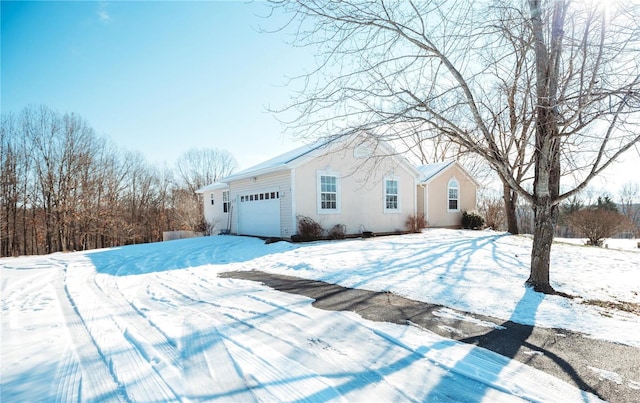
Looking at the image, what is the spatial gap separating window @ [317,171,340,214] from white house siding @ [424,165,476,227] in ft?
25.4

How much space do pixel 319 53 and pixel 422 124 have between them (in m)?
2.13

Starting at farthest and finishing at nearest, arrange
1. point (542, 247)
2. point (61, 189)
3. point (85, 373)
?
point (61, 189)
point (542, 247)
point (85, 373)

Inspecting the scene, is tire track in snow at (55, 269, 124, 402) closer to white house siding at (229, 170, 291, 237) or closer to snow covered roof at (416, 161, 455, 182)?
white house siding at (229, 170, 291, 237)

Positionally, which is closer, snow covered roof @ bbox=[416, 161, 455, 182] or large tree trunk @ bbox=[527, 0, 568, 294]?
large tree trunk @ bbox=[527, 0, 568, 294]

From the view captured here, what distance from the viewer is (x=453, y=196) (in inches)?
792

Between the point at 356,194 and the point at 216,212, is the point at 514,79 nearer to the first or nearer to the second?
the point at 356,194

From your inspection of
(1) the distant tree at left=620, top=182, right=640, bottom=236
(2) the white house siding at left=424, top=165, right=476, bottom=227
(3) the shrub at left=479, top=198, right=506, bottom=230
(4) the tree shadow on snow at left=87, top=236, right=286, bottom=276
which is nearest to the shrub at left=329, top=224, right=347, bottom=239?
(4) the tree shadow on snow at left=87, top=236, right=286, bottom=276

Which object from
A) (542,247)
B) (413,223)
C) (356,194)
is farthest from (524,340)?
(413,223)

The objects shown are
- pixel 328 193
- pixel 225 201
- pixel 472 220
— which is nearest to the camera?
pixel 328 193

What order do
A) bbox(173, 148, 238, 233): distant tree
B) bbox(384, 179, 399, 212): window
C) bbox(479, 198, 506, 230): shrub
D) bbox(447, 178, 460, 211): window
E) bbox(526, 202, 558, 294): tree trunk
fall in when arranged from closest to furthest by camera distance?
bbox(526, 202, 558, 294): tree trunk, bbox(384, 179, 399, 212): window, bbox(447, 178, 460, 211): window, bbox(479, 198, 506, 230): shrub, bbox(173, 148, 238, 233): distant tree

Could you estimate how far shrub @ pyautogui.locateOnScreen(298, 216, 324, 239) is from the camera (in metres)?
12.2

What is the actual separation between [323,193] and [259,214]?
3218mm

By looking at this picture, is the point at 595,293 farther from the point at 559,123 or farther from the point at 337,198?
the point at 337,198

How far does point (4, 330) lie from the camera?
3684 millimetres
